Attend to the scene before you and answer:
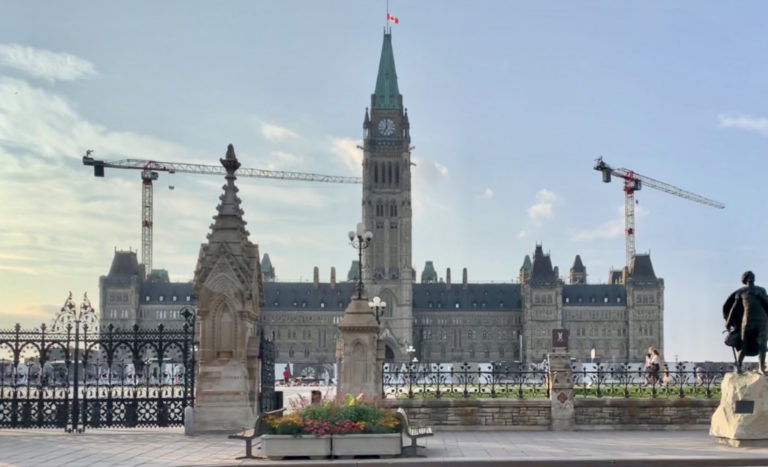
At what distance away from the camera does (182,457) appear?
1755 cm

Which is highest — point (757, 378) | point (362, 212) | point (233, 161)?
point (362, 212)

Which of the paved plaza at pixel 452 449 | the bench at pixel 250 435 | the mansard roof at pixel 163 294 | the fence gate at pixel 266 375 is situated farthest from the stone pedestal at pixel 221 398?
the mansard roof at pixel 163 294

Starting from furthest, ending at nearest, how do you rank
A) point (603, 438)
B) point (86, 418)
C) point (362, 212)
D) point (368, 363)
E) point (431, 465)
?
point (362, 212), point (368, 363), point (86, 418), point (603, 438), point (431, 465)

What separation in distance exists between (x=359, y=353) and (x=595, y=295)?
506 feet

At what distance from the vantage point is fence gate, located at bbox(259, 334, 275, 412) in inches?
953

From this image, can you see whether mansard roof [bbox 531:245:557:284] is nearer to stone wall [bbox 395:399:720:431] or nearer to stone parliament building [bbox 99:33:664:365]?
stone parliament building [bbox 99:33:664:365]

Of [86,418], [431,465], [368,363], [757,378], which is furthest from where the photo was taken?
[368,363]

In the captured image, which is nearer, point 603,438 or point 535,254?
point 603,438

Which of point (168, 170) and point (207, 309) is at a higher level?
point (168, 170)

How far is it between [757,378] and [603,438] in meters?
3.95

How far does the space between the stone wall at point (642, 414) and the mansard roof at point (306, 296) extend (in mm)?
144801

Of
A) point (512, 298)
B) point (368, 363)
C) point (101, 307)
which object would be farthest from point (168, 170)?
point (368, 363)

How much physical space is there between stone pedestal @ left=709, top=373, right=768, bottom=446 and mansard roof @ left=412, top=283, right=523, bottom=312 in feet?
508

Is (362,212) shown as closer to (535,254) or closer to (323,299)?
(323,299)
